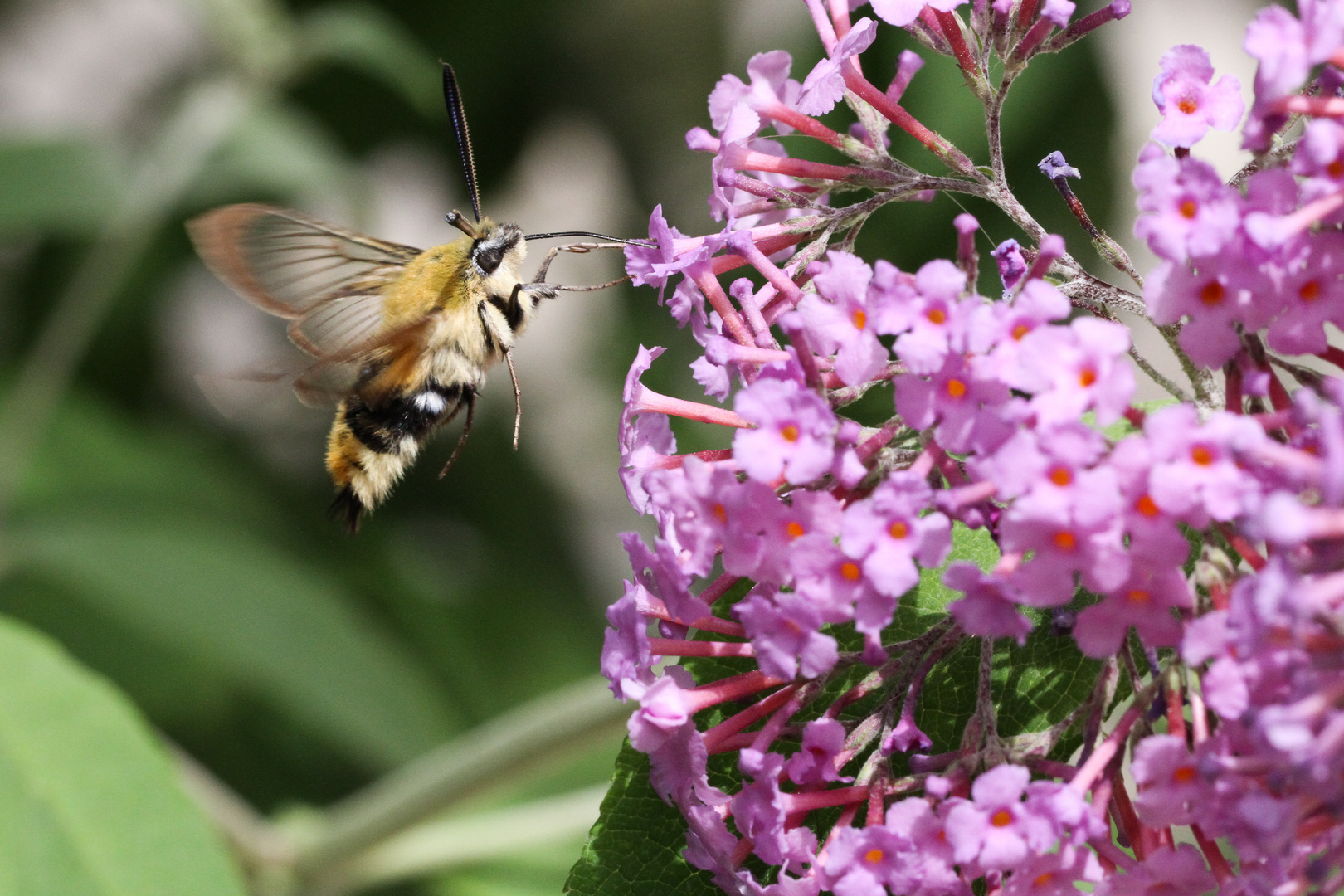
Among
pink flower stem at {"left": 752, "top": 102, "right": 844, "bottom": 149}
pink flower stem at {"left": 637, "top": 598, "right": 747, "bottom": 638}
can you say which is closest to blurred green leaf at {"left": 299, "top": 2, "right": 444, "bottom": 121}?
pink flower stem at {"left": 752, "top": 102, "right": 844, "bottom": 149}

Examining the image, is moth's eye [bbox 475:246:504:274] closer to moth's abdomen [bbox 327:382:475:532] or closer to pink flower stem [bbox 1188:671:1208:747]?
moth's abdomen [bbox 327:382:475:532]

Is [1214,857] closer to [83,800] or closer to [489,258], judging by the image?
[489,258]

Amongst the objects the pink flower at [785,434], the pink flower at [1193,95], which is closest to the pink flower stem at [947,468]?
the pink flower at [785,434]

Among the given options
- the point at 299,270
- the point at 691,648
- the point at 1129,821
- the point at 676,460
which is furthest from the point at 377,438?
the point at 1129,821

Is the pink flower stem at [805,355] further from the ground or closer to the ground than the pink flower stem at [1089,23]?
closer to the ground

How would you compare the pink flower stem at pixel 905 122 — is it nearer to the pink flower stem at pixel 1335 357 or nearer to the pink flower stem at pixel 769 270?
the pink flower stem at pixel 769 270

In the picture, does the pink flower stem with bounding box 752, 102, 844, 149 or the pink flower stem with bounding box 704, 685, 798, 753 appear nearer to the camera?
the pink flower stem with bounding box 704, 685, 798, 753

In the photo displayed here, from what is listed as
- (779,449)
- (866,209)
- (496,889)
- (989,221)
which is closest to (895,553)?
(779,449)

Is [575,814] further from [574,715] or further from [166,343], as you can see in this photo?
[166,343]
